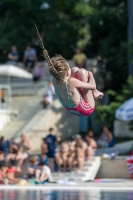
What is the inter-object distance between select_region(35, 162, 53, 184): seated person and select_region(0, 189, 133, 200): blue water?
2597 millimetres

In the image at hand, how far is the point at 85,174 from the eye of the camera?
72.5 feet

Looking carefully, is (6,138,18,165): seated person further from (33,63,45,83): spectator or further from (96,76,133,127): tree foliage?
(33,63,45,83): spectator

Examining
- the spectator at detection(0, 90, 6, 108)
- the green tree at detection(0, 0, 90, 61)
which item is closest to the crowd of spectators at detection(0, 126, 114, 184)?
the spectator at detection(0, 90, 6, 108)

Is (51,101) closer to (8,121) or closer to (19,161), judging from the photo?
(8,121)

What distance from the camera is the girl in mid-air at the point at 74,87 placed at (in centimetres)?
1081

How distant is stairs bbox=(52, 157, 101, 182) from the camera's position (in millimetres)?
21862

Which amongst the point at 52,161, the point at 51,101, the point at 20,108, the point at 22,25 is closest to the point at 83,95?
the point at 52,161

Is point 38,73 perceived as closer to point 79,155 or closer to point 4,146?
point 4,146

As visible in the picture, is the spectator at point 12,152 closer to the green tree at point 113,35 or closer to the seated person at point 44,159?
the seated person at point 44,159

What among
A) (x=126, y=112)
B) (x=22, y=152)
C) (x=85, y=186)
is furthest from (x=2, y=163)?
(x=126, y=112)

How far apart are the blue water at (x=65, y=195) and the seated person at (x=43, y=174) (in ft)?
8.52

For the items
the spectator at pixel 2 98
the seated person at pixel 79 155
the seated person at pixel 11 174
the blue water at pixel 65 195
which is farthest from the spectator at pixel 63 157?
the spectator at pixel 2 98

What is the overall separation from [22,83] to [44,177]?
34.0 ft

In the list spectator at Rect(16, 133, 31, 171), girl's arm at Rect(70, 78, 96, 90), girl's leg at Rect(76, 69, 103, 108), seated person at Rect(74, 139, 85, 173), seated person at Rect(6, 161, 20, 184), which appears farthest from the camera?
spectator at Rect(16, 133, 31, 171)
